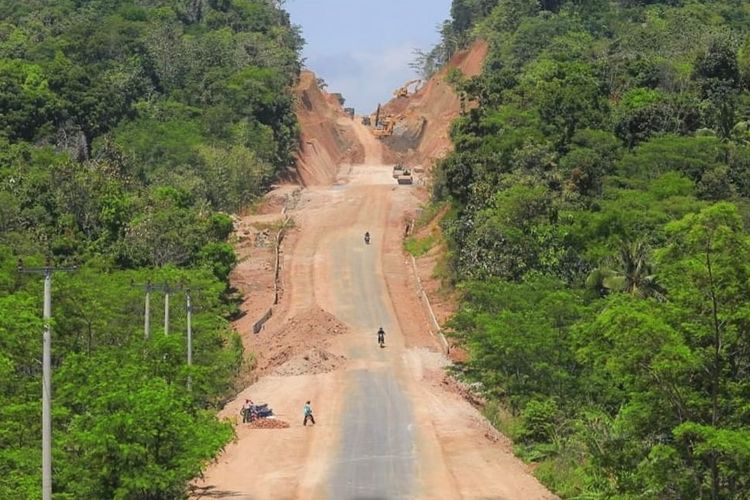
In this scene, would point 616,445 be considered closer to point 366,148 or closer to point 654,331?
point 654,331

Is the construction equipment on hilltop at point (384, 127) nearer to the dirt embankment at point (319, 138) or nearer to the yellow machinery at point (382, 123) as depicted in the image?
the yellow machinery at point (382, 123)

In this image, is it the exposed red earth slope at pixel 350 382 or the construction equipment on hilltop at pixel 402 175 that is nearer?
the exposed red earth slope at pixel 350 382

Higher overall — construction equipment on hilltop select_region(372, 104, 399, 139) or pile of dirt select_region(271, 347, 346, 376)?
construction equipment on hilltop select_region(372, 104, 399, 139)

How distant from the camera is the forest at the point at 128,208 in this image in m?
36.8

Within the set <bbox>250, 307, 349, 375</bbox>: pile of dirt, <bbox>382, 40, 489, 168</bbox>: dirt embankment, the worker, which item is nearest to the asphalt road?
<bbox>250, 307, 349, 375</bbox>: pile of dirt

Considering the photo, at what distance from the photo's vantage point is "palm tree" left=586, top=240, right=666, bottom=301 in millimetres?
57750

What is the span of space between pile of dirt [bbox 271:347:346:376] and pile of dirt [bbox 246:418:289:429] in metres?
A: 11.5

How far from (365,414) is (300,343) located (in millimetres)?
17744

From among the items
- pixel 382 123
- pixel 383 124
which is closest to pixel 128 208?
pixel 383 124

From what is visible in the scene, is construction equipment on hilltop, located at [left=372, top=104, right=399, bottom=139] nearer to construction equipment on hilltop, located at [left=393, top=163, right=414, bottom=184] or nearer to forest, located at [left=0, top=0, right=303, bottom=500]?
forest, located at [left=0, top=0, right=303, bottom=500]

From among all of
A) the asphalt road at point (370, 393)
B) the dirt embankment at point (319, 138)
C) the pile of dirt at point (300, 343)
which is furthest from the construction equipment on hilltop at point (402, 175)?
the pile of dirt at point (300, 343)

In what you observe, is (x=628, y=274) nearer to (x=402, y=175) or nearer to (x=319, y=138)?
(x=402, y=175)

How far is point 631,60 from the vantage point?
11631 centimetres

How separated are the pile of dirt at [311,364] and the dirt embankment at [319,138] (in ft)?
222
